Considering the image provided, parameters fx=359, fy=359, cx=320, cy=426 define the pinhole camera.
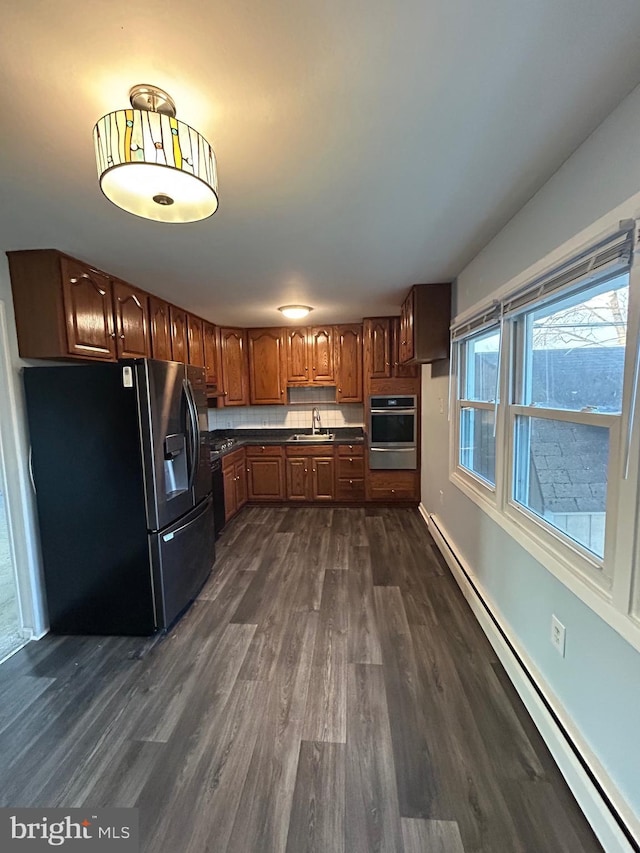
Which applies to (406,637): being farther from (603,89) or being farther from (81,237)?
(81,237)

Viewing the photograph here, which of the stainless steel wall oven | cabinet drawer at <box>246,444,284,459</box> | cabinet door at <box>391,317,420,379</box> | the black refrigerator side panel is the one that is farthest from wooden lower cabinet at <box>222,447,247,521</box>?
cabinet door at <box>391,317,420,379</box>

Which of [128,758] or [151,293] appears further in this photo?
[151,293]

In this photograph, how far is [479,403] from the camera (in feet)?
8.09

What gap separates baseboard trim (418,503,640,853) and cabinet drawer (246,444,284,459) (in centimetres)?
286

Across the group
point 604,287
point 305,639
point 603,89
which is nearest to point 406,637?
point 305,639

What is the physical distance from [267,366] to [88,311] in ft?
8.35

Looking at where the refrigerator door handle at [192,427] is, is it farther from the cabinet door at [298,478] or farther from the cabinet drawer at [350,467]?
the cabinet drawer at [350,467]

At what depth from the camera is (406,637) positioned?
2109 mm

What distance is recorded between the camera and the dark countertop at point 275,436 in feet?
14.7

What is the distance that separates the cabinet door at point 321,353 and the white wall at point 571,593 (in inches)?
98.4

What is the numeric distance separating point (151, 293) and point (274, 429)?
2518 mm

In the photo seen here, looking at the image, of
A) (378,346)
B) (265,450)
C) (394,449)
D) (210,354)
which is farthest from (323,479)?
(210,354)

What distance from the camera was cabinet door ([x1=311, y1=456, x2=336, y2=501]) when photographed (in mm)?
4508

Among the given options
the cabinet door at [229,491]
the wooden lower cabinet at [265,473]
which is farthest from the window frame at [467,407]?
the cabinet door at [229,491]
